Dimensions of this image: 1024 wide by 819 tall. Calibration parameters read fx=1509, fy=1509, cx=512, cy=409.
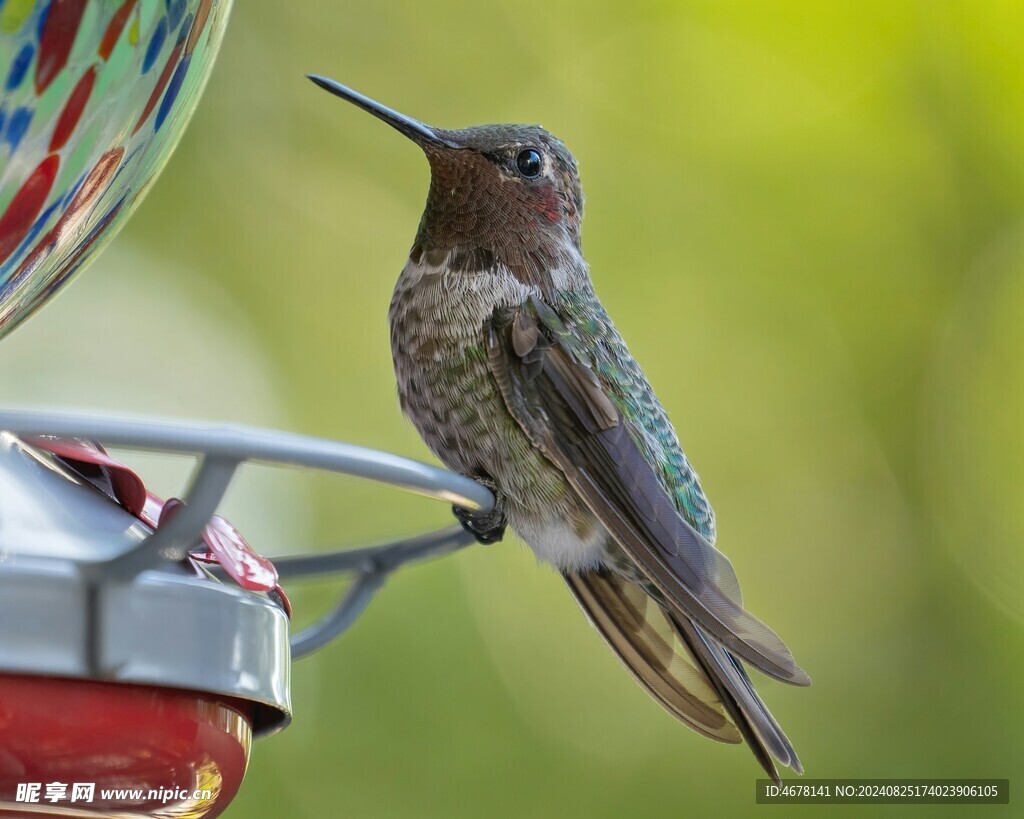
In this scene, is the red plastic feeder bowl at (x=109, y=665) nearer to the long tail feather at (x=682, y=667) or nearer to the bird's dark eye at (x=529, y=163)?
the long tail feather at (x=682, y=667)

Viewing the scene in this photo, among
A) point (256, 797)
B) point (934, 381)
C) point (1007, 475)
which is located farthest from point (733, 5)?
point (256, 797)

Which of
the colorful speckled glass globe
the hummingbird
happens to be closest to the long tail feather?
the hummingbird

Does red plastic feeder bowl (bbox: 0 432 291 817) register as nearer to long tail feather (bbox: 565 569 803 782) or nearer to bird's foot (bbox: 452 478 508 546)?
bird's foot (bbox: 452 478 508 546)

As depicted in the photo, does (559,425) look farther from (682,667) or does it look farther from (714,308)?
(714,308)

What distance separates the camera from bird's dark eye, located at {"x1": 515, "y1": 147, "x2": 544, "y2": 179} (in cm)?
262

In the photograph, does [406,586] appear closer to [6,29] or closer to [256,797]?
[256,797]

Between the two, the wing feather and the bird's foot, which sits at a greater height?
the wing feather

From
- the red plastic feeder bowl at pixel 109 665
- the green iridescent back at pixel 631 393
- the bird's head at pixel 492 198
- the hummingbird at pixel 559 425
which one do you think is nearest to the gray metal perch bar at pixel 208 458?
the red plastic feeder bowl at pixel 109 665

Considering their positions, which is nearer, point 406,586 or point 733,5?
point 406,586

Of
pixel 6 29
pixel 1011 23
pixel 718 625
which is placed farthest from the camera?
pixel 1011 23

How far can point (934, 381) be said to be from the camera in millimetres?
4844

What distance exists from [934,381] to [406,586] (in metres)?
1.95

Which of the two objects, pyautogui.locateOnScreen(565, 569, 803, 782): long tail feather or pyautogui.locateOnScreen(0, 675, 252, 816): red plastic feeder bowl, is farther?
pyautogui.locateOnScreen(565, 569, 803, 782): long tail feather

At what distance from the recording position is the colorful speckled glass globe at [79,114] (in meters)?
1.15
